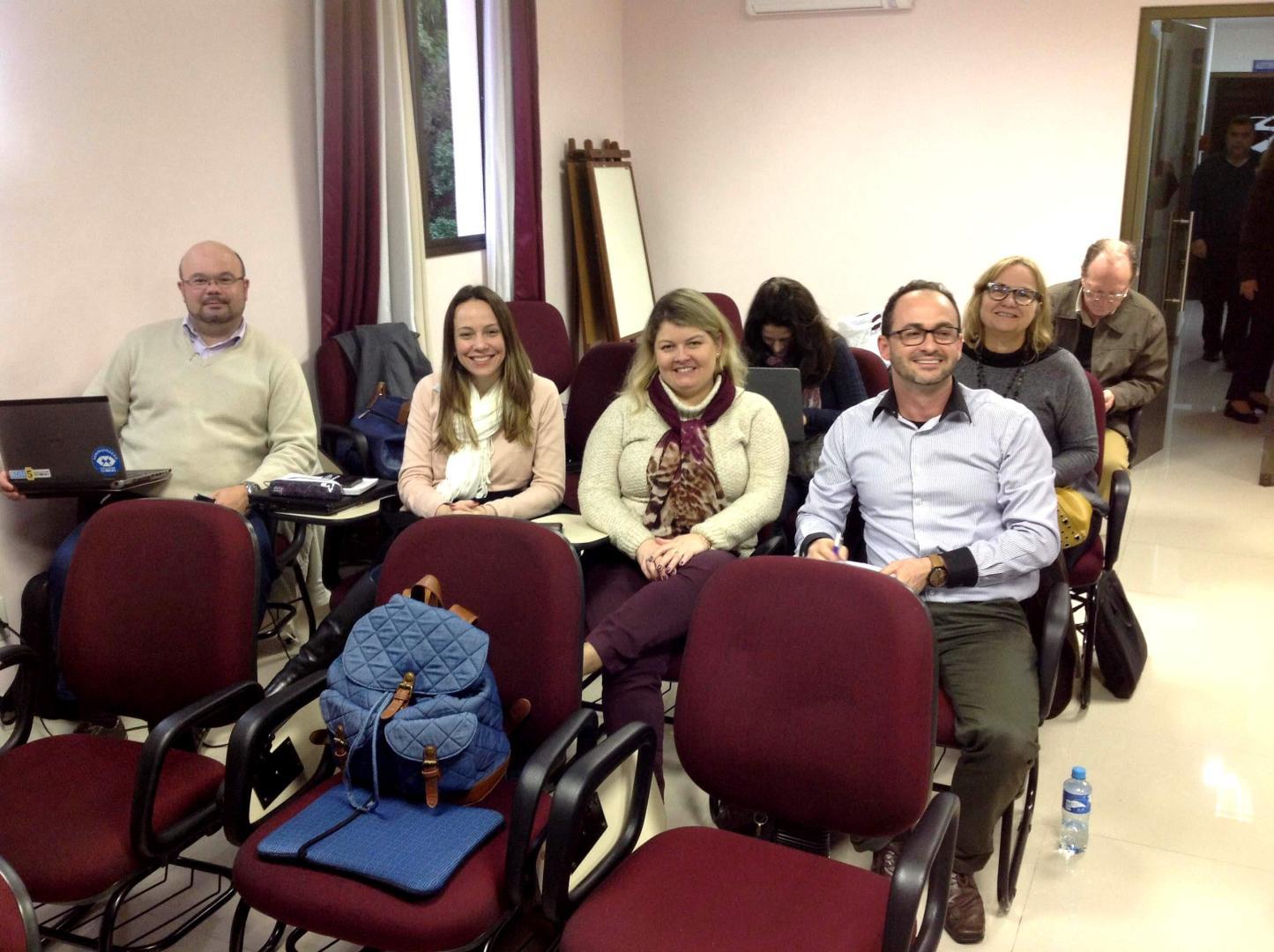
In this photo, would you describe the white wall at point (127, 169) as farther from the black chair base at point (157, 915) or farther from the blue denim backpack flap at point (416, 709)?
the blue denim backpack flap at point (416, 709)

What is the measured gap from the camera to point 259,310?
3.96 m

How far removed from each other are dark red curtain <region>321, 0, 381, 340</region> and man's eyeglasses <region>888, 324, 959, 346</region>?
8.03 feet

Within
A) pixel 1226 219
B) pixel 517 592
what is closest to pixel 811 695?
pixel 517 592

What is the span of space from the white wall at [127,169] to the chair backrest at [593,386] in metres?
1.26

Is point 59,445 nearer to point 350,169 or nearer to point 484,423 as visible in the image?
point 484,423

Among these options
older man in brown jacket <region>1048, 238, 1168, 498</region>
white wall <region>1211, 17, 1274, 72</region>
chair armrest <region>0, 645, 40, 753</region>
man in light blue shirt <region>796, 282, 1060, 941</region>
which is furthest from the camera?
white wall <region>1211, 17, 1274, 72</region>

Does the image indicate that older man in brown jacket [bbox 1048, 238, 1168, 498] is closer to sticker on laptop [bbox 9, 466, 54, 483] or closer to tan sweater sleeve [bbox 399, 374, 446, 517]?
tan sweater sleeve [bbox 399, 374, 446, 517]

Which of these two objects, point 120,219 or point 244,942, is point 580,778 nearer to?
point 244,942

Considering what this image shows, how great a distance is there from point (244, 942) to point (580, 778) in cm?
102

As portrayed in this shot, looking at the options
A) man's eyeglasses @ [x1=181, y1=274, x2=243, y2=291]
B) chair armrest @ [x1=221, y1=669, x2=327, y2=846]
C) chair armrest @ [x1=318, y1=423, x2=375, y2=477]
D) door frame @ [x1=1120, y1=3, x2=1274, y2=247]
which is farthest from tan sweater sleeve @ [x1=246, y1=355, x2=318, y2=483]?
door frame @ [x1=1120, y1=3, x2=1274, y2=247]

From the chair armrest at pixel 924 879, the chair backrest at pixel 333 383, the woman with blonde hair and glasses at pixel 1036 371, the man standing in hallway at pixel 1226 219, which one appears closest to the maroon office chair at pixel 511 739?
the chair armrest at pixel 924 879

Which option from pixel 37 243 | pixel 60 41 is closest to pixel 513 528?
pixel 37 243

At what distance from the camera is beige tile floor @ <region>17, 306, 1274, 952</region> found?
229 centimetres

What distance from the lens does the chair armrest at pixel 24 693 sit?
2.16m
